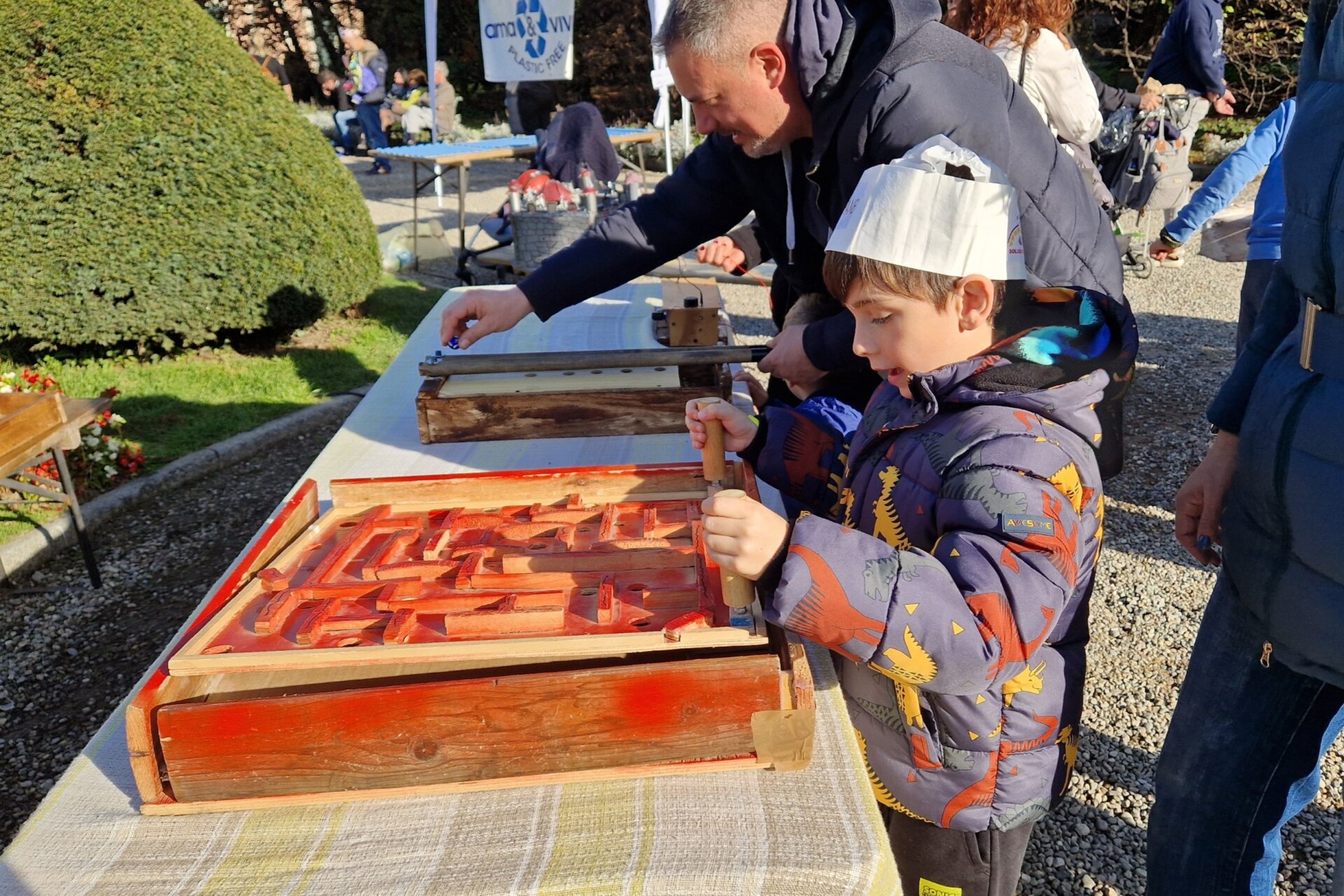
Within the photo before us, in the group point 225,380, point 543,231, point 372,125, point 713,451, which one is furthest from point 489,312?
point 372,125

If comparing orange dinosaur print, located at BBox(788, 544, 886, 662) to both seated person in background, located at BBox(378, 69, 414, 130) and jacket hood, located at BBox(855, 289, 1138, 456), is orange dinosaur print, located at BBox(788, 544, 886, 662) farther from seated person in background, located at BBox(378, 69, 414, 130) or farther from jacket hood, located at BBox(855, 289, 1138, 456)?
seated person in background, located at BBox(378, 69, 414, 130)

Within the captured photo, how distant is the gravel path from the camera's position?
7.77 ft

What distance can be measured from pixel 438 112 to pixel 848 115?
13.6m

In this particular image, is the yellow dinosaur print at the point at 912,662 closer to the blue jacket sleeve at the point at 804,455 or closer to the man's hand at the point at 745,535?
the man's hand at the point at 745,535

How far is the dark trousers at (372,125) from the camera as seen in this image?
1558 centimetres

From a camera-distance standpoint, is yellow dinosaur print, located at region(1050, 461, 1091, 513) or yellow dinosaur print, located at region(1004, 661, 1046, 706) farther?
yellow dinosaur print, located at region(1004, 661, 1046, 706)

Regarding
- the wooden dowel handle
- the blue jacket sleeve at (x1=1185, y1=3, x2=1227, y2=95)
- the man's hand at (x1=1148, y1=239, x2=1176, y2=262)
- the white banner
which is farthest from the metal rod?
the white banner

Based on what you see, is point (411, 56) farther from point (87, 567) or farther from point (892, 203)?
point (892, 203)

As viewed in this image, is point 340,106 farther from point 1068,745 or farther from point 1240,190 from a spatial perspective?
point 1068,745

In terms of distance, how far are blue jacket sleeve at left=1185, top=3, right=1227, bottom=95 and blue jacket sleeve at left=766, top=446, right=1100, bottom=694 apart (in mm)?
6497

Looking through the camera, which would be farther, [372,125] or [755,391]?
[372,125]

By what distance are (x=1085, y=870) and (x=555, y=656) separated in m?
1.67

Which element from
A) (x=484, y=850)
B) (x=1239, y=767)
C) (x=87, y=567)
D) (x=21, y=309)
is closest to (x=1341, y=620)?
(x=1239, y=767)

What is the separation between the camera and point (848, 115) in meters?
1.76
